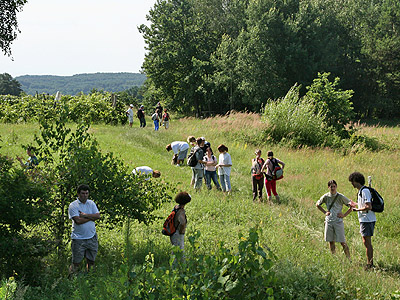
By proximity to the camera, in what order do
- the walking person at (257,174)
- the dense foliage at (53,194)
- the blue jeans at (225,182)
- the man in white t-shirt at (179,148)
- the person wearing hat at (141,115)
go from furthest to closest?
the person wearing hat at (141,115)
the man in white t-shirt at (179,148)
the blue jeans at (225,182)
the walking person at (257,174)
the dense foliage at (53,194)

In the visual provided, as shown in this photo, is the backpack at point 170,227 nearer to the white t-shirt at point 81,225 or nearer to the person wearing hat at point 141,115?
the white t-shirt at point 81,225

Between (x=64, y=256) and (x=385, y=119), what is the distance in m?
49.9

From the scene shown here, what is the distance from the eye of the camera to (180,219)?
23.4 ft

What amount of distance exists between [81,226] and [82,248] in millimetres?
356

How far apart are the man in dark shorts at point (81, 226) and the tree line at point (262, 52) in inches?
1369

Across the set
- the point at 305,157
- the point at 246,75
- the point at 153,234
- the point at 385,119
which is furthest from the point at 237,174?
the point at 385,119

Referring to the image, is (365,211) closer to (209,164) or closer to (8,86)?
(209,164)

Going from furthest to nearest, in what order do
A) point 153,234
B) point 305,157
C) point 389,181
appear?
point 305,157, point 389,181, point 153,234

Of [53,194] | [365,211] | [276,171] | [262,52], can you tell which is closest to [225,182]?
[276,171]

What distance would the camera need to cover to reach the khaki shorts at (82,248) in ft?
22.1

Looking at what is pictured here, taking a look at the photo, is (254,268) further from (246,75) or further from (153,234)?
(246,75)

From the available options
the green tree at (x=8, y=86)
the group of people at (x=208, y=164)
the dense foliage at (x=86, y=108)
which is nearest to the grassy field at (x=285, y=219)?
the group of people at (x=208, y=164)

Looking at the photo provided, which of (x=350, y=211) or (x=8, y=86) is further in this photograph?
(x=8, y=86)

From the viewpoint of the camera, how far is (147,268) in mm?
4762
